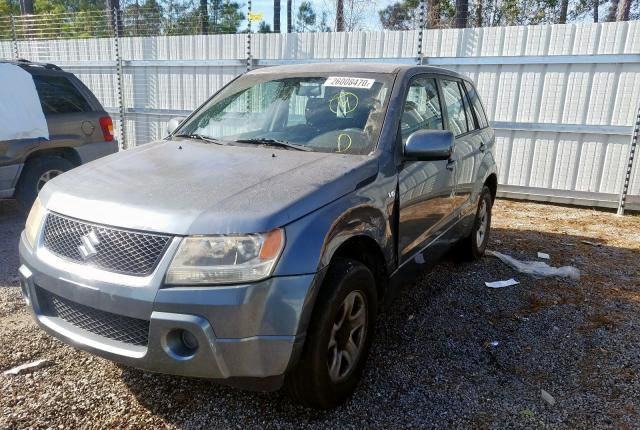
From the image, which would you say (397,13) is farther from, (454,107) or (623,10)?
(454,107)

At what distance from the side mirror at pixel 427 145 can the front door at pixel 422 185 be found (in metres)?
0.12

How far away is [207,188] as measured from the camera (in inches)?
95.4

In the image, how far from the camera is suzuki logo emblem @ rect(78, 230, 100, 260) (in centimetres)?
227

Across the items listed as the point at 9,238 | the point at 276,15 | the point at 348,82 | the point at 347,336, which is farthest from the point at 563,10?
the point at 347,336

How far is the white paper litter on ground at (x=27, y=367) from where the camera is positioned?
114 inches

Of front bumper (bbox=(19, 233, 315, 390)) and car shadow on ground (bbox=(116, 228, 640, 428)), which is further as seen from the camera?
car shadow on ground (bbox=(116, 228, 640, 428))

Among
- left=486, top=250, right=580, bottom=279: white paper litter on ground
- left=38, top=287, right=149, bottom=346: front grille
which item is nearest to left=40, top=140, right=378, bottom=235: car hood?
left=38, top=287, right=149, bottom=346: front grille

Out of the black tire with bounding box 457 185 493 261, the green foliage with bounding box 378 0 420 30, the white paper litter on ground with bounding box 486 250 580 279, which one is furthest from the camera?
the green foliage with bounding box 378 0 420 30

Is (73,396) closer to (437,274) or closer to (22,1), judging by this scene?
(437,274)

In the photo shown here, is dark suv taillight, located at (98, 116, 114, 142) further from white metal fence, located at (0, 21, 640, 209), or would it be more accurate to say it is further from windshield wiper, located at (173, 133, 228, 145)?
white metal fence, located at (0, 21, 640, 209)

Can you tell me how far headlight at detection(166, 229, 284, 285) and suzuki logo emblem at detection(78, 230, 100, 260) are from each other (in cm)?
44

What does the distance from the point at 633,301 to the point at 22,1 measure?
74.5ft

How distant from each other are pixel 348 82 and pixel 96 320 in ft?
7.00

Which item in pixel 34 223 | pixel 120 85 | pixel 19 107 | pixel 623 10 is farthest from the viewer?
pixel 623 10
